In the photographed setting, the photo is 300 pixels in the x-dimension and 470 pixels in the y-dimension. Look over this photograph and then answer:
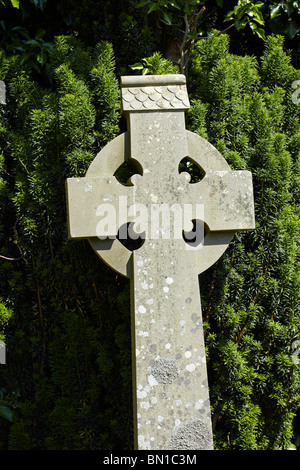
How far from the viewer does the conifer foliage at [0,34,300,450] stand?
11.1 ft

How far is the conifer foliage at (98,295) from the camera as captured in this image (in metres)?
3.37

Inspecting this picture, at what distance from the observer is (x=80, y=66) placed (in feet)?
11.7

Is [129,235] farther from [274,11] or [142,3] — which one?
[274,11]

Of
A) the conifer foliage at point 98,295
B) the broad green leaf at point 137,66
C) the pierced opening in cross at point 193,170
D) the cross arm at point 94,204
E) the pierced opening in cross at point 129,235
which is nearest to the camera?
the cross arm at point 94,204

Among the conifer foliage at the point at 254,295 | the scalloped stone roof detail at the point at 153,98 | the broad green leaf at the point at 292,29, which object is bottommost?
the conifer foliage at the point at 254,295

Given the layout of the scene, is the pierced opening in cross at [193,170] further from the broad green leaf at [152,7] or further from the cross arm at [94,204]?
the broad green leaf at [152,7]

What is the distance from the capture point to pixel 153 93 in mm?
3100

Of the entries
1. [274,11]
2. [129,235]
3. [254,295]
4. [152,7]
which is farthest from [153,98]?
[274,11]

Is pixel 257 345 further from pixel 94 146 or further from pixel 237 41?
pixel 237 41

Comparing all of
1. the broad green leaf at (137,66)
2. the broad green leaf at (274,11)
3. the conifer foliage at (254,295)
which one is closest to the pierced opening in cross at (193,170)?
the conifer foliage at (254,295)

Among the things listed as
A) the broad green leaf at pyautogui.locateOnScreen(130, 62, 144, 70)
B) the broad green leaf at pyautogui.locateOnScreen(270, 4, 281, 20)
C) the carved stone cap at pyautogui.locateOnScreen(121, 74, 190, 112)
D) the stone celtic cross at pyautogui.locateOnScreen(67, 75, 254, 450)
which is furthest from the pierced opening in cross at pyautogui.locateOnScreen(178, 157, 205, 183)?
the broad green leaf at pyautogui.locateOnScreen(270, 4, 281, 20)

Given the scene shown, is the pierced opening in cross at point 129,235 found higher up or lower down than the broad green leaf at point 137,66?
lower down

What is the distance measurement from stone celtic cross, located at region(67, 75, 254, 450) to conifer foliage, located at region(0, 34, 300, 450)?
395mm

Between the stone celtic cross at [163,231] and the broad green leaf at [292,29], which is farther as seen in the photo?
the broad green leaf at [292,29]
